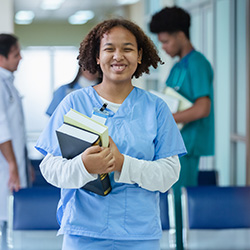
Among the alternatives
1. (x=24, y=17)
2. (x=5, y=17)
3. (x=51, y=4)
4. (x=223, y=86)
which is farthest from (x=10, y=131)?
(x=24, y=17)

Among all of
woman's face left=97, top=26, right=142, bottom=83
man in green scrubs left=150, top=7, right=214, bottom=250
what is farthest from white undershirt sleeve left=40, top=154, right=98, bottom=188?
man in green scrubs left=150, top=7, right=214, bottom=250

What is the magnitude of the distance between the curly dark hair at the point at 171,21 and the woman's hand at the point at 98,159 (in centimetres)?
152

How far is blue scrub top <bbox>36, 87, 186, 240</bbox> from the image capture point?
58.3 inches

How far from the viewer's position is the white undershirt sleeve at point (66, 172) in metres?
1.39

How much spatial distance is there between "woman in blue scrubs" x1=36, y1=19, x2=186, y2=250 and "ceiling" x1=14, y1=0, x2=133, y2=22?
8.71 metres

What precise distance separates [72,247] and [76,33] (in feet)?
45.9

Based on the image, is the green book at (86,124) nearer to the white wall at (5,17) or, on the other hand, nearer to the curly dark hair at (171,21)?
the curly dark hair at (171,21)

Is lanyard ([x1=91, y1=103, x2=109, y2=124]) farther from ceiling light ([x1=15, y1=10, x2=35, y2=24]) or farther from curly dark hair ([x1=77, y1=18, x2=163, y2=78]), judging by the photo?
ceiling light ([x1=15, y1=10, x2=35, y2=24])

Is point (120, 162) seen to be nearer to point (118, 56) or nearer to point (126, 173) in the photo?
point (126, 173)

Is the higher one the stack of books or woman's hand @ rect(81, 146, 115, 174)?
the stack of books

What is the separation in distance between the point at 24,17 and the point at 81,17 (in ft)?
4.86

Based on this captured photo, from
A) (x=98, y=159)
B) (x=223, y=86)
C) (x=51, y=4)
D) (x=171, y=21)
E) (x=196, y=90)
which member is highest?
(x=51, y=4)

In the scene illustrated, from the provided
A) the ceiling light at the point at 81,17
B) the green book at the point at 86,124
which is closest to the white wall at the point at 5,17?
the green book at the point at 86,124

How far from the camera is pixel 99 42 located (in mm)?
1623
